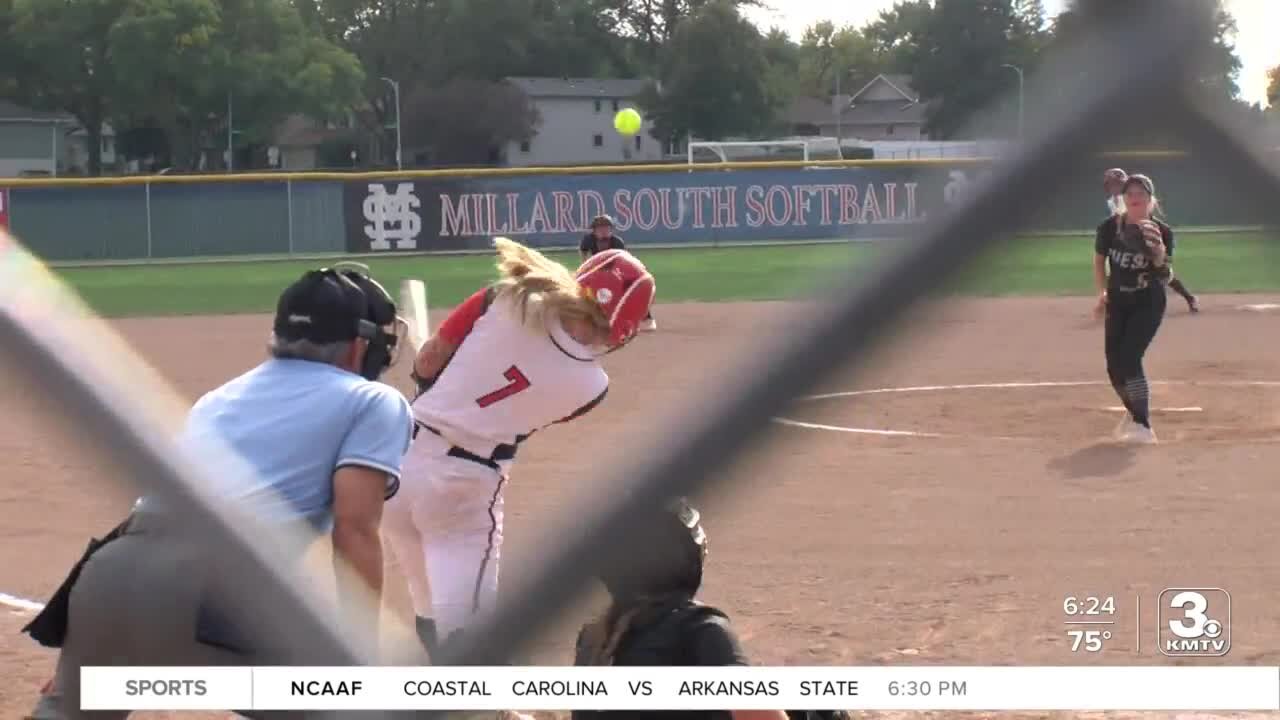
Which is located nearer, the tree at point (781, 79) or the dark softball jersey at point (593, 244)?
the dark softball jersey at point (593, 244)

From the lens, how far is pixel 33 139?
67125 millimetres

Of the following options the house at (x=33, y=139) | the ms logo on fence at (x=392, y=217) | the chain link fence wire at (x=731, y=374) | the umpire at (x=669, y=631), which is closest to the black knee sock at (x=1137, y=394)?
the umpire at (x=669, y=631)

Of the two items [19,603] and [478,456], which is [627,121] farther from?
[478,456]

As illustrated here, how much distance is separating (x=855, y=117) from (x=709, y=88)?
709 cm

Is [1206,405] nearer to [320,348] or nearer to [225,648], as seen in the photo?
[320,348]

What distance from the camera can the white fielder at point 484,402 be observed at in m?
4.14

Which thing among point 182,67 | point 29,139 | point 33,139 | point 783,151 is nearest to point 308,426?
point 783,151

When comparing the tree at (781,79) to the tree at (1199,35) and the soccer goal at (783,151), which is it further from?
the tree at (1199,35)

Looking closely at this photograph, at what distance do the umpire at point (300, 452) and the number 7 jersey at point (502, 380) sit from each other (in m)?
0.63

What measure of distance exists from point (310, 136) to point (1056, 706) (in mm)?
80880

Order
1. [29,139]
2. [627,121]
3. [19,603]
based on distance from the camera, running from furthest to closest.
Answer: [29,139] < [627,121] < [19,603]

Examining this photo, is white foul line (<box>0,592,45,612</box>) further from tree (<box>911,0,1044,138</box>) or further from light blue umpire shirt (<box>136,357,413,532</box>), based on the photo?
tree (<box>911,0,1044,138</box>)

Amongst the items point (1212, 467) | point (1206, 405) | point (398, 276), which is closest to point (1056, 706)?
point (1212, 467)

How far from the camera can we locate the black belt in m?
4.34
